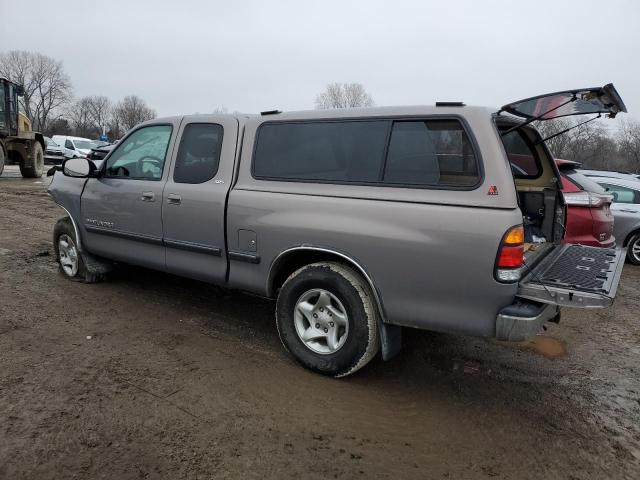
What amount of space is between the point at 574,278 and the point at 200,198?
2875 mm

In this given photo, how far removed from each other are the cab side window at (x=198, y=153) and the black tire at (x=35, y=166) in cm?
1793

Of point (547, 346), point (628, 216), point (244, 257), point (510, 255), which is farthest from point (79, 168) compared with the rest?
point (628, 216)

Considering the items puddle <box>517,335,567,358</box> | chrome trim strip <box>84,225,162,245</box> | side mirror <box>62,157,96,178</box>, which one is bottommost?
puddle <box>517,335,567,358</box>

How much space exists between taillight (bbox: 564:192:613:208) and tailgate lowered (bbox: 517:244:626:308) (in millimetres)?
1816

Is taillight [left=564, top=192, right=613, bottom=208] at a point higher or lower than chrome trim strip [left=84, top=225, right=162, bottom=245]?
higher

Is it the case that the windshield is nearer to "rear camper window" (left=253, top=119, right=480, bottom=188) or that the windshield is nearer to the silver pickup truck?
the silver pickup truck

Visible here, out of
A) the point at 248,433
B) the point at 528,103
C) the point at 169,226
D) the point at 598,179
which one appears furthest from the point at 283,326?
the point at 598,179

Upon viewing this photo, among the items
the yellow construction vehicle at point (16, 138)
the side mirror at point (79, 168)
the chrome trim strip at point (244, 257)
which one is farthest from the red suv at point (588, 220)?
the yellow construction vehicle at point (16, 138)

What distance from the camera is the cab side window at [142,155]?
4605 mm

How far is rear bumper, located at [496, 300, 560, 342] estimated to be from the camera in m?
2.87

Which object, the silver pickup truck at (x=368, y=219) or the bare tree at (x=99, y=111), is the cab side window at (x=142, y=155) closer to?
the silver pickup truck at (x=368, y=219)

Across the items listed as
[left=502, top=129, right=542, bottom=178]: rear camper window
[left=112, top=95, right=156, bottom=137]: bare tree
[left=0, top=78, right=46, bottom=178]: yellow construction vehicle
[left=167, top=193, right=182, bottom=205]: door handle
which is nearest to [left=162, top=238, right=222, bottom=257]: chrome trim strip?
[left=167, top=193, right=182, bottom=205]: door handle

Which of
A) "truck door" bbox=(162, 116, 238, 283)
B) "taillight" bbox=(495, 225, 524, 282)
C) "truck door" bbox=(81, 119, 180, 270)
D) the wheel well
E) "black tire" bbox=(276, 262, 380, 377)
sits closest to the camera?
"taillight" bbox=(495, 225, 524, 282)

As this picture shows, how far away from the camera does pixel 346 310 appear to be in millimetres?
3404
